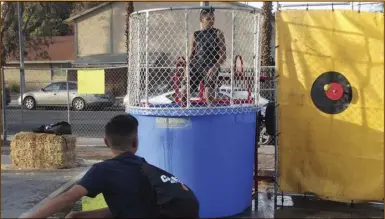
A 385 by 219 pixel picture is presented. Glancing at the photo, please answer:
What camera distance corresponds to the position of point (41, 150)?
28.1 feet

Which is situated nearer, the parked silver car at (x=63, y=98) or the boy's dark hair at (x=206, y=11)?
the boy's dark hair at (x=206, y=11)

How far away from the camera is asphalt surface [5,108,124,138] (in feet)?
48.1

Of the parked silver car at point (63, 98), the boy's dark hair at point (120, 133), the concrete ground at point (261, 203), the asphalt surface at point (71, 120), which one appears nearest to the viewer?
the boy's dark hair at point (120, 133)

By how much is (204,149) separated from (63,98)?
18.7 m

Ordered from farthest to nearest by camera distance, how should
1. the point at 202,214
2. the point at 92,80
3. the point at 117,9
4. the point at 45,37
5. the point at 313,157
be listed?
the point at 45,37 < the point at 117,9 < the point at 92,80 < the point at 313,157 < the point at 202,214

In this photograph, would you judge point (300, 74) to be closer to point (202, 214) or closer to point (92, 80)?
point (202, 214)

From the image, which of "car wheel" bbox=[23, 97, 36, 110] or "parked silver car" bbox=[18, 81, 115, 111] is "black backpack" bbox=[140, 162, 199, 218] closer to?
"parked silver car" bbox=[18, 81, 115, 111]

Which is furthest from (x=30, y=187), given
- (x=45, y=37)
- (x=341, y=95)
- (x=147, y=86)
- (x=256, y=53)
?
(x=45, y=37)

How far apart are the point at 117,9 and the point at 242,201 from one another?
88.4 ft

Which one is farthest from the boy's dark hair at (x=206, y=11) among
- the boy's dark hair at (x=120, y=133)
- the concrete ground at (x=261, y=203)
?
the boy's dark hair at (x=120, y=133)

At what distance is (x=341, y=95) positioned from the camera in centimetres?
595

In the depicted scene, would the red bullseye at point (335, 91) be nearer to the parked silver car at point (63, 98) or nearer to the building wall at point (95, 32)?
the parked silver car at point (63, 98)

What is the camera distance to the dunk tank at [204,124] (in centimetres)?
550

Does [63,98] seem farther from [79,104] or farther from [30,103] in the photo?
[30,103]
